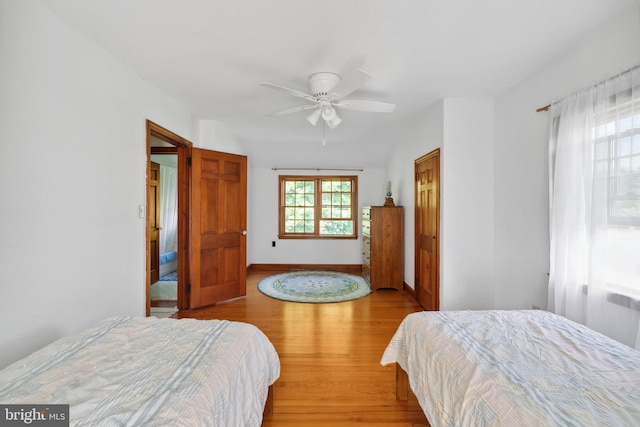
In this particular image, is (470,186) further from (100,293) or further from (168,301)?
(168,301)

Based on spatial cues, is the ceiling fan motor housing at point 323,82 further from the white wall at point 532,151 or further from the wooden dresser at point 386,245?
the wooden dresser at point 386,245

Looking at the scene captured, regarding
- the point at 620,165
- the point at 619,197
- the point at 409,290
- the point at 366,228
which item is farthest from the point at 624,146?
the point at 366,228

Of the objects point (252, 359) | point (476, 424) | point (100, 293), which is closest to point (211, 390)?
point (252, 359)

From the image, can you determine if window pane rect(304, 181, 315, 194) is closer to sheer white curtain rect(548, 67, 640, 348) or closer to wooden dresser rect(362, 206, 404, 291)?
wooden dresser rect(362, 206, 404, 291)

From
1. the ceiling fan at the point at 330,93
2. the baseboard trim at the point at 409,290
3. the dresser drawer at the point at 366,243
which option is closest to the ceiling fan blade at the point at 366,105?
the ceiling fan at the point at 330,93

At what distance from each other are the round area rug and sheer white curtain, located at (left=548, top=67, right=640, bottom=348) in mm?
2483

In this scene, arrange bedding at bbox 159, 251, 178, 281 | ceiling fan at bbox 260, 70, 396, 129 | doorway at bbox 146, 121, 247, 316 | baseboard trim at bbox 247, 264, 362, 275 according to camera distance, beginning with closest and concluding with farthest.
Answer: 1. ceiling fan at bbox 260, 70, 396, 129
2. doorway at bbox 146, 121, 247, 316
3. bedding at bbox 159, 251, 178, 281
4. baseboard trim at bbox 247, 264, 362, 275

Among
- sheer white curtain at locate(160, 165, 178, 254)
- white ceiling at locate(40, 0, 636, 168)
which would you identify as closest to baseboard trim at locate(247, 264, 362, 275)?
sheer white curtain at locate(160, 165, 178, 254)

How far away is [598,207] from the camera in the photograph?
180 centimetres

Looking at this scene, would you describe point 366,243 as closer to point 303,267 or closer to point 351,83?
point 303,267

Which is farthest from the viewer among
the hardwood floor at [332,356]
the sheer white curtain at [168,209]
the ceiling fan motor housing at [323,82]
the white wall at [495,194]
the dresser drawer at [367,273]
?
the sheer white curtain at [168,209]

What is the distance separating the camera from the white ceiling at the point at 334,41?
164 centimetres

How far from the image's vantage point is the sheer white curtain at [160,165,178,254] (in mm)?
5402

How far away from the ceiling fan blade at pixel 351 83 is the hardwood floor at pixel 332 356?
7.09 feet
